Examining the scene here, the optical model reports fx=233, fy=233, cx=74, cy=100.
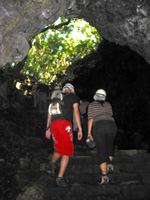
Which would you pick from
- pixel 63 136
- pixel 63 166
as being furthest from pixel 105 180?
pixel 63 136

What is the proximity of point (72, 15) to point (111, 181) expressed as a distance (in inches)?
212

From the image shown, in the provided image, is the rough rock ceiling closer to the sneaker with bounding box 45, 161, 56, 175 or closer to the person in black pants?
the person in black pants

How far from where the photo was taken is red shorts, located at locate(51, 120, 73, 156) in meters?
5.31

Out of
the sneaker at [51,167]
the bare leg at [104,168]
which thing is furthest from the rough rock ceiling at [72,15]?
the bare leg at [104,168]

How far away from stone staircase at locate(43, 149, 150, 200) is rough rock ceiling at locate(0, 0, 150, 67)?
3.29m

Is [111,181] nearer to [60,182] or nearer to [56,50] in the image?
[60,182]

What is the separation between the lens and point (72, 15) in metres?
7.80

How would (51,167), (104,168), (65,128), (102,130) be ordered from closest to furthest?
(104,168)
(65,128)
(102,130)
(51,167)

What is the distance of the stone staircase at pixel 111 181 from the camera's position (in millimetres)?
4957

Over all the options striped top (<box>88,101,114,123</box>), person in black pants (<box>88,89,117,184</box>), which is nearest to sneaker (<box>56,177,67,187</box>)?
person in black pants (<box>88,89,117,184</box>)

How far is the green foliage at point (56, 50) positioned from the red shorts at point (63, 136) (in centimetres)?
1241

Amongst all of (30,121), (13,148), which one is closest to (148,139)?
(30,121)

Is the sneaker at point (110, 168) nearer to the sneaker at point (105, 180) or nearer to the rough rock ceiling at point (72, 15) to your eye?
the sneaker at point (105, 180)

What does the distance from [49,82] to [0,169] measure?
14.9 meters
